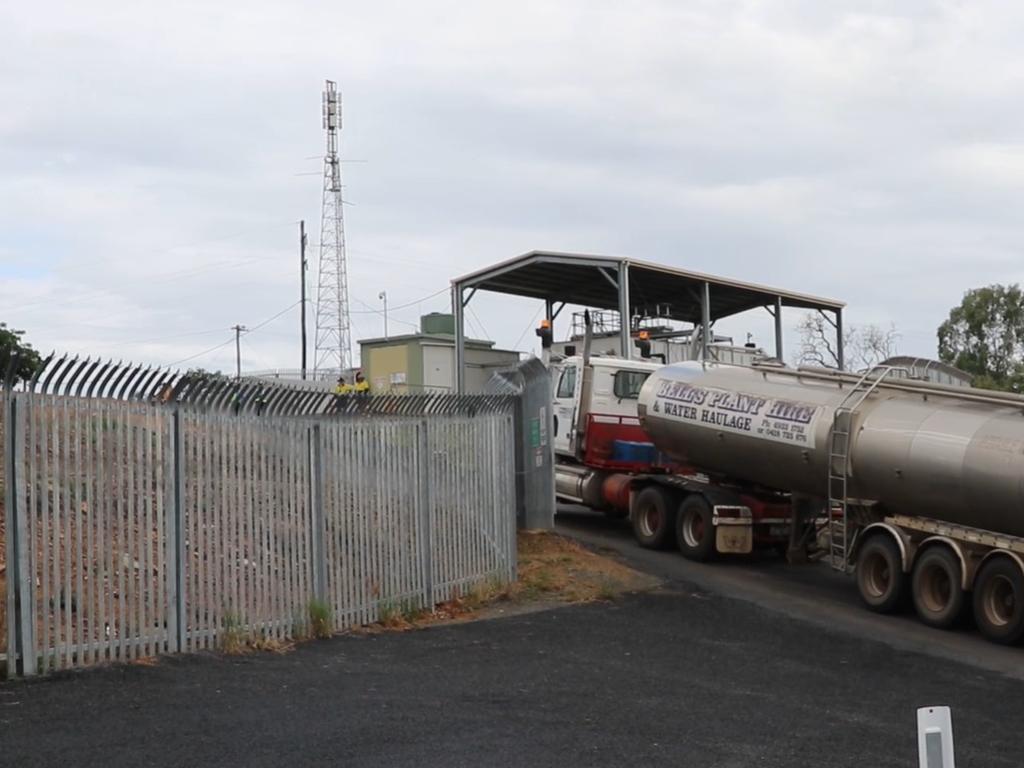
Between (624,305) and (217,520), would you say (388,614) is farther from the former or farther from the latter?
(624,305)

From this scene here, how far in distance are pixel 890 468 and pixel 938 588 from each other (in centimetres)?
145

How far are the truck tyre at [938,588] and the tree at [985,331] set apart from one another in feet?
145

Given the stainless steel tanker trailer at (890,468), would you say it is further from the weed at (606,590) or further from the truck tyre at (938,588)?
the weed at (606,590)

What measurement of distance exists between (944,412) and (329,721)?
8.90 meters

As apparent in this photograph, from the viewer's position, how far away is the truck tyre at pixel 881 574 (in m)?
14.3

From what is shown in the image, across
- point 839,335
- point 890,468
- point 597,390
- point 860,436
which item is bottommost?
point 890,468

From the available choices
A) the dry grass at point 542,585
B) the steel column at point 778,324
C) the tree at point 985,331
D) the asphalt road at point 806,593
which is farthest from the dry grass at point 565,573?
the tree at point 985,331

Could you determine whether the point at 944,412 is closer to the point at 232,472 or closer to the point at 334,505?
the point at 334,505

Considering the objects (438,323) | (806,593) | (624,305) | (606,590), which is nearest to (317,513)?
(606,590)

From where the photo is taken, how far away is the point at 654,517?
62.1 feet

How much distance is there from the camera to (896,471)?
14312 millimetres

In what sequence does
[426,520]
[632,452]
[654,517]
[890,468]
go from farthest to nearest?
[632,452], [654,517], [890,468], [426,520]

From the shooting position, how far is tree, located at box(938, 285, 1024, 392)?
55906 mm

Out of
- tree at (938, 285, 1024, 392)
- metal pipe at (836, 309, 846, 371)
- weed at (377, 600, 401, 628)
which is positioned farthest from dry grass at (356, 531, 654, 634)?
tree at (938, 285, 1024, 392)
